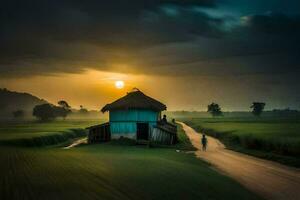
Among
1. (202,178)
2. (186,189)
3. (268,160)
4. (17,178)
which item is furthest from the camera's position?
(268,160)

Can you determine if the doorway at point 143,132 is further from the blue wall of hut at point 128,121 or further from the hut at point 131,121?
the blue wall of hut at point 128,121

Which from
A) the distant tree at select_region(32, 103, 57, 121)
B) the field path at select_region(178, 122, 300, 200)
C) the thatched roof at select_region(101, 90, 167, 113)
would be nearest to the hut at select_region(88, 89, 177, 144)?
the thatched roof at select_region(101, 90, 167, 113)

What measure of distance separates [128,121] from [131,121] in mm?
434

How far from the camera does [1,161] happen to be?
90.6 ft

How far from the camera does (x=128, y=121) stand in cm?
5475

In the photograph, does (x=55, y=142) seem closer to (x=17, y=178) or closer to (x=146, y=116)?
(x=146, y=116)

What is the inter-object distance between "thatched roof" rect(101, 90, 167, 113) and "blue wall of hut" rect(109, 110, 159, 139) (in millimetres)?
1108

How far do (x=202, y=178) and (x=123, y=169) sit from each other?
5.55m

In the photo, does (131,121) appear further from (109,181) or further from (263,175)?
(109,181)

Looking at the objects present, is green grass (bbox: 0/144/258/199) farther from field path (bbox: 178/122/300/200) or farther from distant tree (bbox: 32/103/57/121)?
distant tree (bbox: 32/103/57/121)

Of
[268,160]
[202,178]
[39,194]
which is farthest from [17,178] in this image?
[268,160]

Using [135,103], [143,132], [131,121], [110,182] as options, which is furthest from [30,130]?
[110,182]

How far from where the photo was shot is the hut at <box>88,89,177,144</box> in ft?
177

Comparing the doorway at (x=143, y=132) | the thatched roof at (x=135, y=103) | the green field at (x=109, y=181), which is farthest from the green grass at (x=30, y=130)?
the green field at (x=109, y=181)
